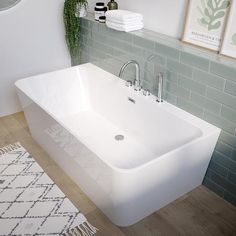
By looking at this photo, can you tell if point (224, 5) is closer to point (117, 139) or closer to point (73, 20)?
point (117, 139)

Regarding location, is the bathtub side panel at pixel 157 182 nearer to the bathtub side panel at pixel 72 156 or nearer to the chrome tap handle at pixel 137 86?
the bathtub side panel at pixel 72 156

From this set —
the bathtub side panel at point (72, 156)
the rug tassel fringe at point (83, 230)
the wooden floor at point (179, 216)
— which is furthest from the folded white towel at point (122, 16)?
the rug tassel fringe at point (83, 230)

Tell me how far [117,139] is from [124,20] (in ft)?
3.39

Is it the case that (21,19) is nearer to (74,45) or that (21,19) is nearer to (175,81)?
(74,45)

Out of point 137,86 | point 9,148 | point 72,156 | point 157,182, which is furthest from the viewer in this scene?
point 9,148

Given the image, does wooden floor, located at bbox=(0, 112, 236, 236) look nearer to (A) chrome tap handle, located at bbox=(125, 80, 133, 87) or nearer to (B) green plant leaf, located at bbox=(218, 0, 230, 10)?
(A) chrome tap handle, located at bbox=(125, 80, 133, 87)

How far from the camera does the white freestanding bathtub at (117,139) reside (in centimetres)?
181

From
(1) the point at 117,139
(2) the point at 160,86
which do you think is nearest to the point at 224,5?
(2) the point at 160,86

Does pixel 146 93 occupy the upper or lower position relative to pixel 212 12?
lower

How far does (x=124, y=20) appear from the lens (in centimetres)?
246

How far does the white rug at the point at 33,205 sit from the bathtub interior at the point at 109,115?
46 cm

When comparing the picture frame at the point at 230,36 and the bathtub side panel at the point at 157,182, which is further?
the picture frame at the point at 230,36

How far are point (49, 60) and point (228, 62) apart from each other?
83.1 inches

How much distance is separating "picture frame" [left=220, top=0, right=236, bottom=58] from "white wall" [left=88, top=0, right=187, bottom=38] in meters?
0.44
